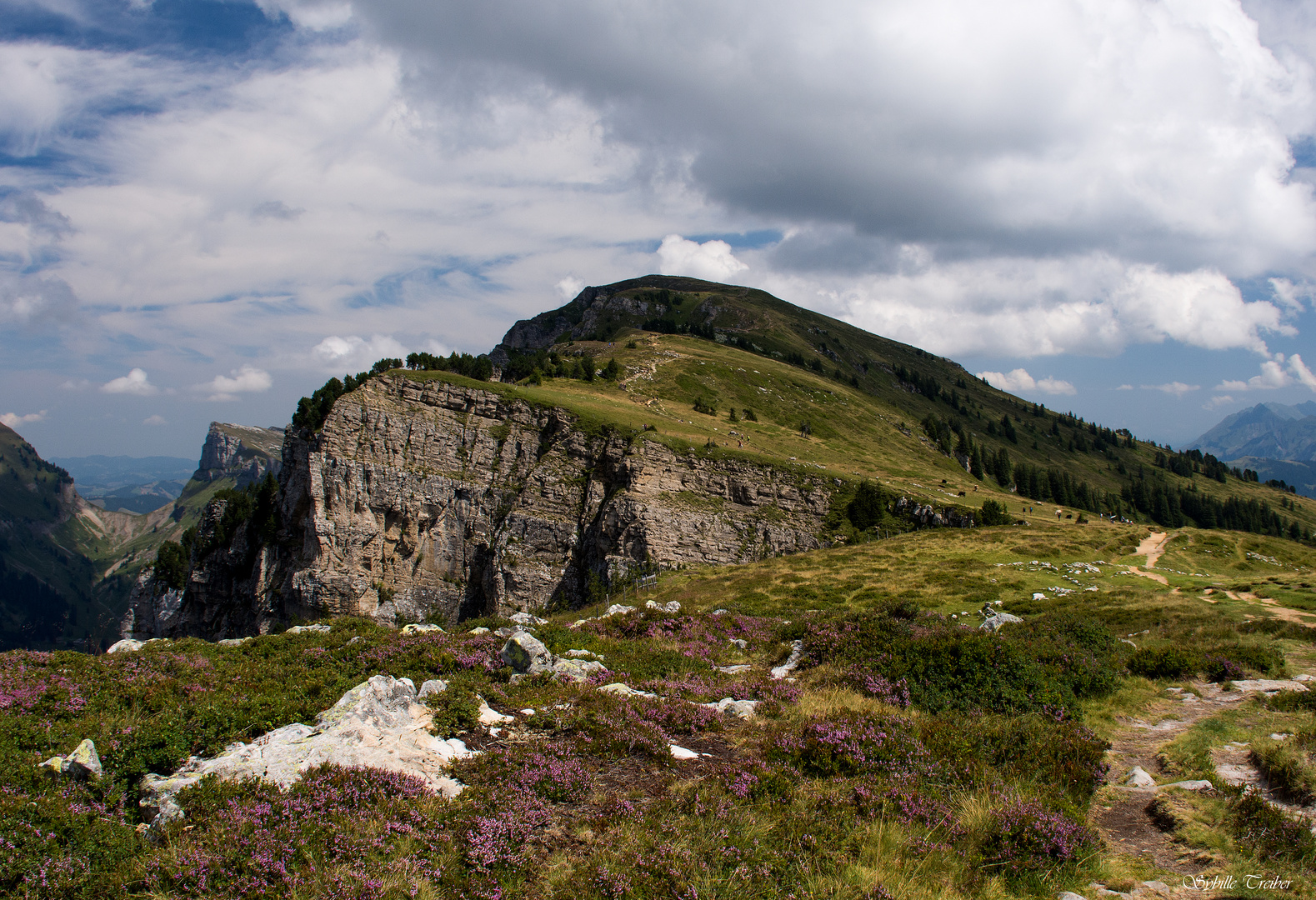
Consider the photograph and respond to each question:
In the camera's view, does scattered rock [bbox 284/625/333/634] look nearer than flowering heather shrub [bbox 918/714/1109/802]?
No

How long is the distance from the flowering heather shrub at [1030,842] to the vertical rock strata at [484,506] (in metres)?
67.5

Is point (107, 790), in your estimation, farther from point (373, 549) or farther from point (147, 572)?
point (147, 572)

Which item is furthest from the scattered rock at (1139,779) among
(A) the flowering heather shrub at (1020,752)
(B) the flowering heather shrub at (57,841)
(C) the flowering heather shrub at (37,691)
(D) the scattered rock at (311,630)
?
(D) the scattered rock at (311,630)

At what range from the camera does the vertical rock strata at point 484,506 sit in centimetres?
7869

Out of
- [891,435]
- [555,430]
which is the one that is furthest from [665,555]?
[891,435]

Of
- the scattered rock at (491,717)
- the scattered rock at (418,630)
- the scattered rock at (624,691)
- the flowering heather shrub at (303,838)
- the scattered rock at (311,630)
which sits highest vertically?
the flowering heather shrub at (303,838)

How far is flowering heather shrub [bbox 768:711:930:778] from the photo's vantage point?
938 centimetres

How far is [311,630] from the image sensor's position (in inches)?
754

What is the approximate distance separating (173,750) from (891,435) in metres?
162

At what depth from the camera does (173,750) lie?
28.2 feet

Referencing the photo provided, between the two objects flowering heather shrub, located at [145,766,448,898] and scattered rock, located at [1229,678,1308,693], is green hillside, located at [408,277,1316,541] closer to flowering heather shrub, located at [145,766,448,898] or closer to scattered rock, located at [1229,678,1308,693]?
scattered rock, located at [1229,678,1308,693]

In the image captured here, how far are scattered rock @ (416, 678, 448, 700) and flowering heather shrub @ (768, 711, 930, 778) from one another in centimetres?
666

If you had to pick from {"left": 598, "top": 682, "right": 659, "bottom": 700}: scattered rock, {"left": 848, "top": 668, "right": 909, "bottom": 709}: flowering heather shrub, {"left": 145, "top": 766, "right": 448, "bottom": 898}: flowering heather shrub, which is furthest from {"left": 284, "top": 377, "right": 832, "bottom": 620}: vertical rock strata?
{"left": 145, "top": 766, "right": 448, "bottom": 898}: flowering heather shrub

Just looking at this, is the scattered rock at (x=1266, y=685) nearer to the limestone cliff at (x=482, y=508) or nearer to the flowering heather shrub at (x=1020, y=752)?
the flowering heather shrub at (x=1020, y=752)
